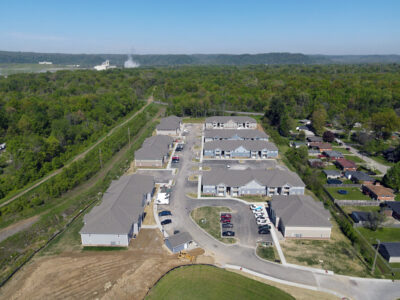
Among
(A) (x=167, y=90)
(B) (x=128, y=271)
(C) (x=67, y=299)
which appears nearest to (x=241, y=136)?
(B) (x=128, y=271)

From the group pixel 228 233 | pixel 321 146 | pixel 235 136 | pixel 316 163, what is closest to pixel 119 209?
pixel 228 233

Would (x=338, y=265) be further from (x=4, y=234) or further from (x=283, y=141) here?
(x=283, y=141)

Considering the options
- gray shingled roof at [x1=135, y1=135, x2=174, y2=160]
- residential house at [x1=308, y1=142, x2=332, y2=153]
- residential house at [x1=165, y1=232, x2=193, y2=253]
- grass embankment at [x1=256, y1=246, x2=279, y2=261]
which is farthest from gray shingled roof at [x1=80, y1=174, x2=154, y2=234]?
residential house at [x1=308, y1=142, x2=332, y2=153]

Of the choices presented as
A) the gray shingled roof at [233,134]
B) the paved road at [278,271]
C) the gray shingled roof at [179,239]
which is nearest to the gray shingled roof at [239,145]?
the gray shingled roof at [233,134]

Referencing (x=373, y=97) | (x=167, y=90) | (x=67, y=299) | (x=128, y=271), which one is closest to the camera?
(x=67, y=299)

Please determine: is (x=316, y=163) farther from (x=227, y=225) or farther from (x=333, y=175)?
(x=227, y=225)

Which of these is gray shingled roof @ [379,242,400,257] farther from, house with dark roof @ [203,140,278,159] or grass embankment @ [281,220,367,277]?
house with dark roof @ [203,140,278,159]

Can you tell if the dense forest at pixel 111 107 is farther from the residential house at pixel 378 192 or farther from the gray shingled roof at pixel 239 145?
the residential house at pixel 378 192
